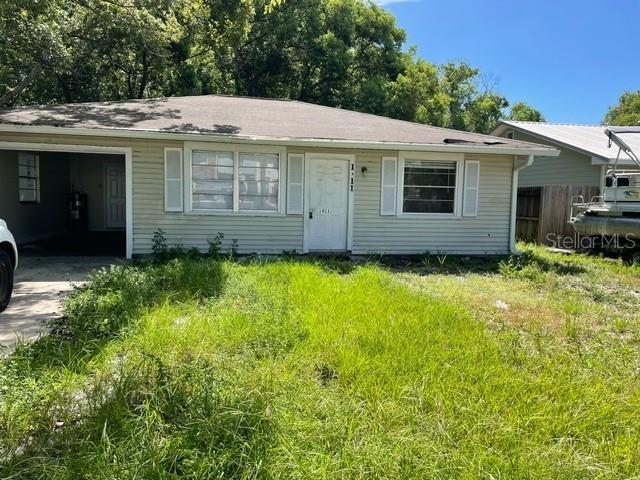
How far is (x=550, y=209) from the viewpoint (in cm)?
1269

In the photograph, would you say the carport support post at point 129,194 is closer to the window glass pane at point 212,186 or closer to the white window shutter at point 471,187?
the window glass pane at point 212,186

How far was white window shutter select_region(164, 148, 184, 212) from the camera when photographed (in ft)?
29.2

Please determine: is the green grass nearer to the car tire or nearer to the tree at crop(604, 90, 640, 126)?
the car tire

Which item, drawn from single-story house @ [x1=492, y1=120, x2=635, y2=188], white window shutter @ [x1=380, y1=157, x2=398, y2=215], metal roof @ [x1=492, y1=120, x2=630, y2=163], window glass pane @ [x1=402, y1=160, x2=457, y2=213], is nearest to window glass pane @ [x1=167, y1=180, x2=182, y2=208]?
white window shutter @ [x1=380, y1=157, x2=398, y2=215]

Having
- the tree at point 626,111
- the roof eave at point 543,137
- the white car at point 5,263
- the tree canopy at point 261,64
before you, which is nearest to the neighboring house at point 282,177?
the white car at point 5,263

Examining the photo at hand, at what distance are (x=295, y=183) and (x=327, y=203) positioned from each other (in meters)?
0.83

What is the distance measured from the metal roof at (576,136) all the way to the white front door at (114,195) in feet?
48.2

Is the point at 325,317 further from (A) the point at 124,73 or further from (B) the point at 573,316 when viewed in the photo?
(A) the point at 124,73

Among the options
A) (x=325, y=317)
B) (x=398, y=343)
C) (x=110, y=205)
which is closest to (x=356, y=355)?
(x=398, y=343)

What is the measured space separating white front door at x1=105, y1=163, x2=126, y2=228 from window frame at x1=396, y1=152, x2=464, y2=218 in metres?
9.27

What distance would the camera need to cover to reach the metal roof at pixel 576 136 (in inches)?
555

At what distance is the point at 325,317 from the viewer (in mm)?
4762

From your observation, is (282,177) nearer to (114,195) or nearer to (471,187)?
(471,187)

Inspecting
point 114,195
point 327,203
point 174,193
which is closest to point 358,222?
point 327,203
